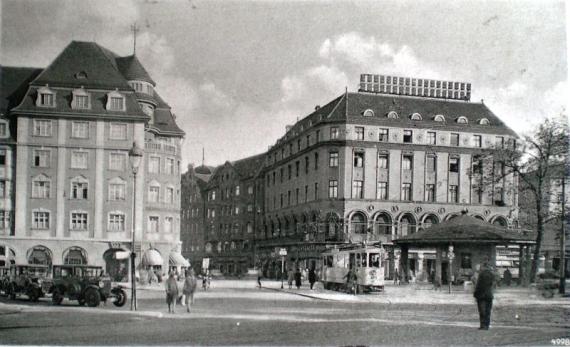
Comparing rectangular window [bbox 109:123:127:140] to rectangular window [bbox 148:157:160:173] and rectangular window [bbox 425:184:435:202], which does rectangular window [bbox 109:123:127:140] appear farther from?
rectangular window [bbox 425:184:435:202]

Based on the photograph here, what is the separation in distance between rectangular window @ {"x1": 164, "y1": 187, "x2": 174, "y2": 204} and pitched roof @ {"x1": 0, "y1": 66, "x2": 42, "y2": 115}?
503 cm

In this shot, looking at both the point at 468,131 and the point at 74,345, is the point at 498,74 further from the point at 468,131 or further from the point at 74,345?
the point at 74,345

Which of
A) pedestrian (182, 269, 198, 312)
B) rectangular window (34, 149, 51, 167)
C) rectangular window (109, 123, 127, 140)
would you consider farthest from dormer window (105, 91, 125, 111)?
pedestrian (182, 269, 198, 312)

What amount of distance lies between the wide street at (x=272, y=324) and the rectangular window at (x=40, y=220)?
2.30 meters

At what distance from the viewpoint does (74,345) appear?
47.9 ft

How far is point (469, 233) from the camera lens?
30.0m

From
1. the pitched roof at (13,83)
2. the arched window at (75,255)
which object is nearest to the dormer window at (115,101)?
the pitched roof at (13,83)

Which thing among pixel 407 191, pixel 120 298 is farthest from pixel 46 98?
pixel 407 191

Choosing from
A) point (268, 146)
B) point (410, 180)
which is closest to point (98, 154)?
point (268, 146)

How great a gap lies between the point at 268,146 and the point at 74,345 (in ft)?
27.8

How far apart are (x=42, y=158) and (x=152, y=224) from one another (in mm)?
3736

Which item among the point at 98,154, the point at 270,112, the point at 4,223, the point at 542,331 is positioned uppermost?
the point at 270,112

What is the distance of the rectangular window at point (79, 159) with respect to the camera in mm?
19016

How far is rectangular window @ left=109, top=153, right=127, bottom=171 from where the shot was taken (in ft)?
63.8
